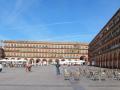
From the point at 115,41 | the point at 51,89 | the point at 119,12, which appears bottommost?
the point at 51,89

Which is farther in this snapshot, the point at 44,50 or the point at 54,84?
the point at 44,50

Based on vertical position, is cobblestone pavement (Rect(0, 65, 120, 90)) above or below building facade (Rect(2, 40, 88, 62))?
below

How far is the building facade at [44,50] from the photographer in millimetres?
163875

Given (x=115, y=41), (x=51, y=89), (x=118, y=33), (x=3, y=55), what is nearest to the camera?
(x=51, y=89)

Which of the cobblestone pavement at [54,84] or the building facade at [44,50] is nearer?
the cobblestone pavement at [54,84]

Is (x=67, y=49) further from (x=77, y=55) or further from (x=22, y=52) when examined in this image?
(x=22, y=52)

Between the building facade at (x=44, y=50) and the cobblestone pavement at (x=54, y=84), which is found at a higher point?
the building facade at (x=44, y=50)

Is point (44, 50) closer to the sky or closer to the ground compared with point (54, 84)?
closer to the sky

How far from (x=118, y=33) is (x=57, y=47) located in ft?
362

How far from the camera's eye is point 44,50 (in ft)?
548

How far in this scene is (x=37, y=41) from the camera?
554 ft

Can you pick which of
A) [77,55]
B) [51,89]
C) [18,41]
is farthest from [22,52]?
[51,89]

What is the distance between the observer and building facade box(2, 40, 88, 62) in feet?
538

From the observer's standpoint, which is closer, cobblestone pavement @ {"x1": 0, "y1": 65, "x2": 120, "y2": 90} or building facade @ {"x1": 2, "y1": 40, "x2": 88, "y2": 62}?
cobblestone pavement @ {"x1": 0, "y1": 65, "x2": 120, "y2": 90}
